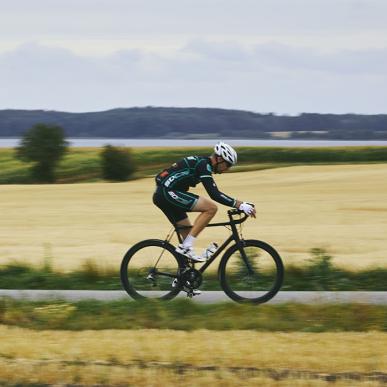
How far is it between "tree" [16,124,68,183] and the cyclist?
51.2 metres

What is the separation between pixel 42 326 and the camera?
10.6 m

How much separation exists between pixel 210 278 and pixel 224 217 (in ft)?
54.1

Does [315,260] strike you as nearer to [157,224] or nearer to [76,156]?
[157,224]

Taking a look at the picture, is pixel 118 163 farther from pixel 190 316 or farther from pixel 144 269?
pixel 190 316

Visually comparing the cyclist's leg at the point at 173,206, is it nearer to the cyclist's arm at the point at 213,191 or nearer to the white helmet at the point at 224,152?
the cyclist's arm at the point at 213,191

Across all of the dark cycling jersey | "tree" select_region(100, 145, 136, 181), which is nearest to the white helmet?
the dark cycling jersey

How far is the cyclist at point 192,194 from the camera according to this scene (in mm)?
11172

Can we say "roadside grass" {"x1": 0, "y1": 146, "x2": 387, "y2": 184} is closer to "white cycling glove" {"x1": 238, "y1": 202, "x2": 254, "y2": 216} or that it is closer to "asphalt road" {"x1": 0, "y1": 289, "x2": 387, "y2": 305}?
"asphalt road" {"x1": 0, "y1": 289, "x2": 387, "y2": 305}

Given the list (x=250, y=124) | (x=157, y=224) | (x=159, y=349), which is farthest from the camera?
(x=250, y=124)

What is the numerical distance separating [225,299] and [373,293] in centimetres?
210

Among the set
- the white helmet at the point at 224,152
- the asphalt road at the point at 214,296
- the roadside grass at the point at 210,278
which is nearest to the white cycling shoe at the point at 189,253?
the asphalt road at the point at 214,296

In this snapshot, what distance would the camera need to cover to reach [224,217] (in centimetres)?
3144

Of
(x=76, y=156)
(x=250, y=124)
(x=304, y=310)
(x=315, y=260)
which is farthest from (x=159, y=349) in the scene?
(x=250, y=124)

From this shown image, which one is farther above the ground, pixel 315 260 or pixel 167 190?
pixel 167 190
